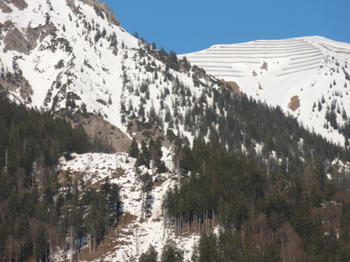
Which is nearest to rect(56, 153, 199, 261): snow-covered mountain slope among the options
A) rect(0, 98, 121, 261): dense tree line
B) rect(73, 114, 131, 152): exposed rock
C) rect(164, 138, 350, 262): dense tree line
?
rect(0, 98, 121, 261): dense tree line

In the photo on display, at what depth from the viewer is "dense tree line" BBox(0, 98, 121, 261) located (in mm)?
107500

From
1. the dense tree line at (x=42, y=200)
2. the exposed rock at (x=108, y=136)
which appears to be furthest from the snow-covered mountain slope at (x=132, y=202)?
the exposed rock at (x=108, y=136)

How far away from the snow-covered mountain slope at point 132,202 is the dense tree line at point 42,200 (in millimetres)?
3544

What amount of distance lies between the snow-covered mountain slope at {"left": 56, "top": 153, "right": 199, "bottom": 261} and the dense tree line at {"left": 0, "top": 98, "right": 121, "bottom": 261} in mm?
3544

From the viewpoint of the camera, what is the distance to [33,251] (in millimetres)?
107250

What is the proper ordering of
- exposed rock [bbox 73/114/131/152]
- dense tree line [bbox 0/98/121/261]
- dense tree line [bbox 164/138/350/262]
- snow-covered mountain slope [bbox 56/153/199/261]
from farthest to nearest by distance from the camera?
exposed rock [bbox 73/114/131/152] → snow-covered mountain slope [bbox 56/153/199/261] → dense tree line [bbox 0/98/121/261] → dense tree line [bbox 164/138/350/262]

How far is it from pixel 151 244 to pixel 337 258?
33.1 meters

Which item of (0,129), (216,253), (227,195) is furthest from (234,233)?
Answer: (0,129)

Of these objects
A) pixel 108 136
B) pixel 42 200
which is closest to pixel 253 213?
pixel 42 200

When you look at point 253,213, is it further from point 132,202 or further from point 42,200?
point 42,200

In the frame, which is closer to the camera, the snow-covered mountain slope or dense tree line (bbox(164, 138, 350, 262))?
dense tree line (bbox(164, 138, 350, 262))

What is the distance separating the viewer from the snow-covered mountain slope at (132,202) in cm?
10806

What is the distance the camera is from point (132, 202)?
12488 cm

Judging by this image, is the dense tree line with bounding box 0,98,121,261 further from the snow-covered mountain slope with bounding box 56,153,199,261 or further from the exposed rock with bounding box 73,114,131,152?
the exposed rock with bounding box 73,114,131,152
